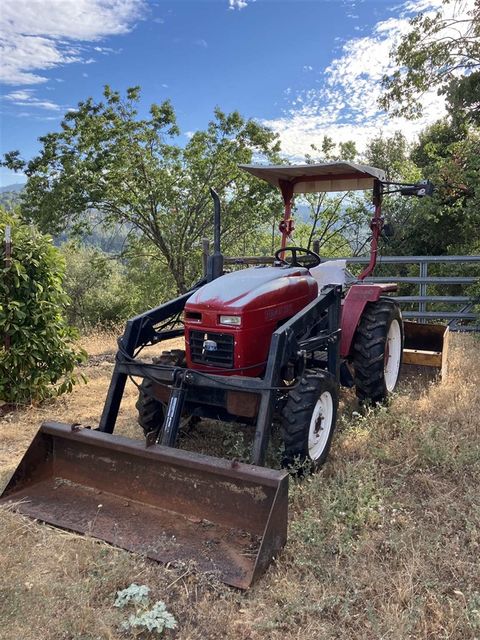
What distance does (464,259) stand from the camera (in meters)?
8.33

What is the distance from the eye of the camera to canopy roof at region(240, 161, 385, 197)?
4402 mm

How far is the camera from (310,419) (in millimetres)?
3164

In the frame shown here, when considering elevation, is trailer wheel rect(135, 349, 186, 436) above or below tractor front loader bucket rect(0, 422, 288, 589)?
above

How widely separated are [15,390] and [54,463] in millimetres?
1828

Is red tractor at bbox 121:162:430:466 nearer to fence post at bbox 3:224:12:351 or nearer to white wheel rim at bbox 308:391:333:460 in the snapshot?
white wheel rim at bbox 308:391:333:460

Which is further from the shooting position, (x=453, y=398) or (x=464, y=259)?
(x=464, y=259)

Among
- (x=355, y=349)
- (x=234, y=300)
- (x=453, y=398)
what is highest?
(x=234, y=300)

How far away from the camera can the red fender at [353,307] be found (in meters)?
4.16

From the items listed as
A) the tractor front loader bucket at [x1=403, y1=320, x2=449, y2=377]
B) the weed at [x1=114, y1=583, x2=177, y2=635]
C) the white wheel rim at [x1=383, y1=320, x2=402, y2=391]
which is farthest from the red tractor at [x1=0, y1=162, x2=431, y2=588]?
the tractor front loader bucket at [x1=403, y1=320, x2=449, y2=377]

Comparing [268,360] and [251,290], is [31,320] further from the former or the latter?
[268,360]

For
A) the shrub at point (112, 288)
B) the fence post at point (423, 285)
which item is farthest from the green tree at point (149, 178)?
the fence post at point (423, 285)

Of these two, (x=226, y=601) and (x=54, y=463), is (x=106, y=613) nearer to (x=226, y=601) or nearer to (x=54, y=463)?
(x=226, y=601)

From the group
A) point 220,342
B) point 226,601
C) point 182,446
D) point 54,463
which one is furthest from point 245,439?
point 226,601

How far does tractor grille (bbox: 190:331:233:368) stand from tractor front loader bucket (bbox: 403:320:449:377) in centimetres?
255
